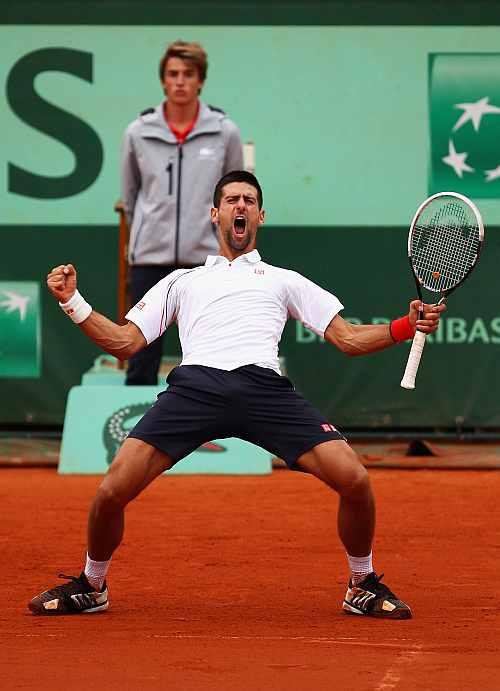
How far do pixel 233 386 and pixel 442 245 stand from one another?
108 cm

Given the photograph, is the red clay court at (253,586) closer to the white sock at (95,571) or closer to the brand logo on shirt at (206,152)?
the white sock at (95,571)

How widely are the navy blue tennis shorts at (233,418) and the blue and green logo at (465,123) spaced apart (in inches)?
209

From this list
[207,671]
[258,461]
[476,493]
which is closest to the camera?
[207,671]

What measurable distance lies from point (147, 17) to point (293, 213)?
1699 mm

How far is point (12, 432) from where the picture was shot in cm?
1112

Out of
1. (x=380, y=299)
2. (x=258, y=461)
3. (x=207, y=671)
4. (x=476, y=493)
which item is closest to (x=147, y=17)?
(x=380, y=299)

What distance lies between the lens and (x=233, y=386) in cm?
576

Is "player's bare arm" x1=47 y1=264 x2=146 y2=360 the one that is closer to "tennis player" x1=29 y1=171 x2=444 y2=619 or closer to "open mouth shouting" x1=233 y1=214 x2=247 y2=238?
"tennis player" x1=29 y1=171 x2=444 y2=619

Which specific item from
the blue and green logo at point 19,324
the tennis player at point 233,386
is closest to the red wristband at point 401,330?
the tennis player at point 233,386

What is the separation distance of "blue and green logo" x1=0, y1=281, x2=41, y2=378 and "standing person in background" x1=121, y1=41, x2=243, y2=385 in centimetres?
146

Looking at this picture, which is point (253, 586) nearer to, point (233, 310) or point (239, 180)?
point (233, 310)

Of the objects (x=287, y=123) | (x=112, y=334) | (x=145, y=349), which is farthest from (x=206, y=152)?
(x=112, y=334)

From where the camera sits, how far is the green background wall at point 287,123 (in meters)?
10.8

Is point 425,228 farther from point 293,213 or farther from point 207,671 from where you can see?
point 293,213
